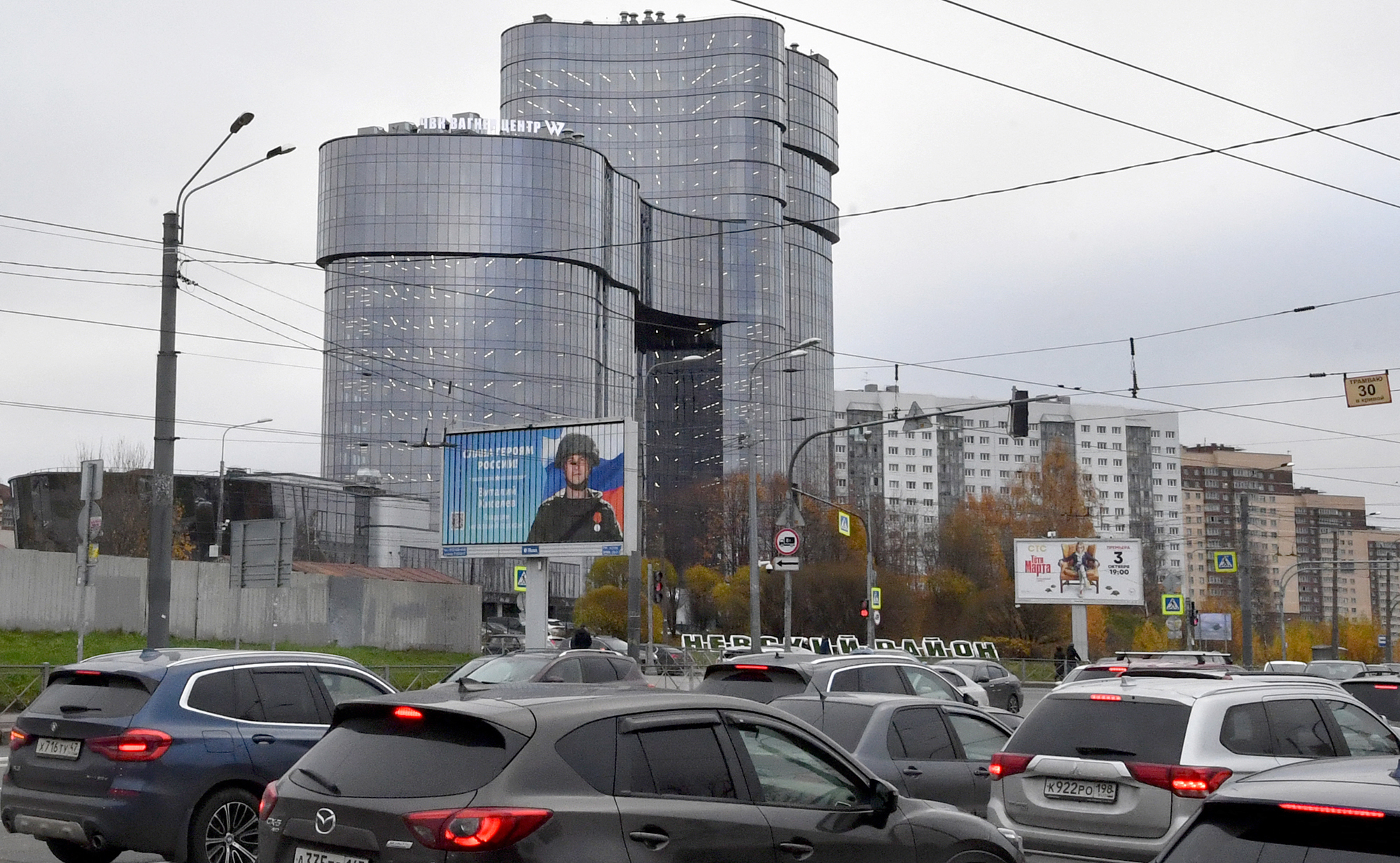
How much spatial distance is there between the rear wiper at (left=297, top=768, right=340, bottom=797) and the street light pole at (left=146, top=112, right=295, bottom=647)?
14.1 metres

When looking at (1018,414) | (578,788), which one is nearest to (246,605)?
(1018,414)

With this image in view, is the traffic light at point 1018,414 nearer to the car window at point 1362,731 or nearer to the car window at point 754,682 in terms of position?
the car window at point 754,682

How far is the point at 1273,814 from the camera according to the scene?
414 centimetres

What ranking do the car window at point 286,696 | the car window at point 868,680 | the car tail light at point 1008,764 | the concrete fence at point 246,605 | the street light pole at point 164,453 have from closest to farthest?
the car tail light at point 1008,764, the car window at point 286,696, the car window at point 868,680, the street light pole at point 164,453, the concrete fence at point 246,605

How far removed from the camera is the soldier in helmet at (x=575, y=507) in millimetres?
40812

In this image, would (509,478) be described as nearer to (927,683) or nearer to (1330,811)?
(927,683)

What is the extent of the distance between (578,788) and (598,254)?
423 feet

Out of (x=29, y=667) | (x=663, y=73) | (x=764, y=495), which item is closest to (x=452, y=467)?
(x=29, y=667)

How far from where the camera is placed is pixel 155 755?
31.0ft

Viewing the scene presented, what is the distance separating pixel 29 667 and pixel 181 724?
50.6ft

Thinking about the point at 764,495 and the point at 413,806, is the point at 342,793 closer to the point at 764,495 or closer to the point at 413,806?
the point at 413,806

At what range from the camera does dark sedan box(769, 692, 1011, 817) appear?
10.6m

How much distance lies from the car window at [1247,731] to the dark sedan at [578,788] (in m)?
2.91

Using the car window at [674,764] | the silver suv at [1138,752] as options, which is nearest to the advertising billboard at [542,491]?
the silver suv at [1138,752]
